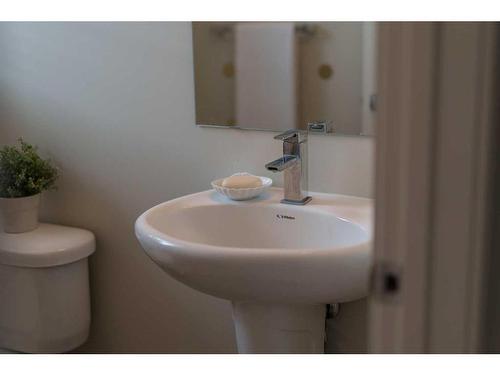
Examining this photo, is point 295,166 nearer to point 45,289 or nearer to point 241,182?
point 241,182

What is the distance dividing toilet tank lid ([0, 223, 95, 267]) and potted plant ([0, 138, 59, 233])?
40mm

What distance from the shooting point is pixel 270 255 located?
1.27 meters

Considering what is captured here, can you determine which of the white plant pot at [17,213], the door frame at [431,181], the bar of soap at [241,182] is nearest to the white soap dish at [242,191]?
the bar of soap at [241,182]

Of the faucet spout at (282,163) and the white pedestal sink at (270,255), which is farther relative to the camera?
the faucet spout at (282,163)

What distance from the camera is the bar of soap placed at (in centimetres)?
165

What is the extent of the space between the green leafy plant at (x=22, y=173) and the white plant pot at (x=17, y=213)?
0.02m

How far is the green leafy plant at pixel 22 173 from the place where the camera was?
198 centimetres

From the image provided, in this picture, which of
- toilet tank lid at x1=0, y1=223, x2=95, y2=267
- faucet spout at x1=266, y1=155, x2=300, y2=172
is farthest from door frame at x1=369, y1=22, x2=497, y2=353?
toilet tank lid at x1=0, y1=223, x2=95, y2=267

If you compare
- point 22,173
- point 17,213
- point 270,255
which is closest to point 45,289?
point 17,213

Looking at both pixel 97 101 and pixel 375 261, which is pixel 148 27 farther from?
pixel 375 261

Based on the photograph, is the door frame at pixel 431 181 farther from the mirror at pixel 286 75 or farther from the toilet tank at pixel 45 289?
the toilet tank at pixel 45 289

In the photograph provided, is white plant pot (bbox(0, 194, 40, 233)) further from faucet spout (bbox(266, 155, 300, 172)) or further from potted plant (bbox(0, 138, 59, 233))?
faucet spout (bbox(266, 155, 300, 172))

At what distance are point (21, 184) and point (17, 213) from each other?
0.09 meters

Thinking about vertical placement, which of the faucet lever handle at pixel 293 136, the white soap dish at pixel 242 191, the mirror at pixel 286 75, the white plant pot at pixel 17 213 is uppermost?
the mirror at pixel 286 75
